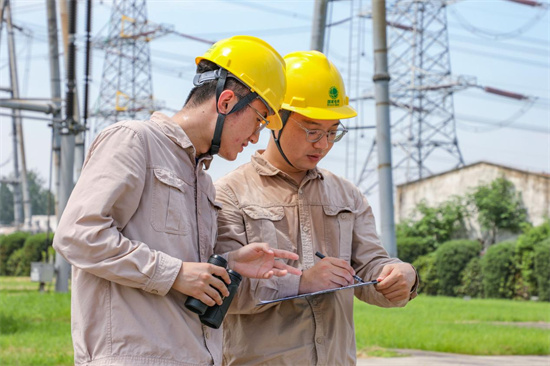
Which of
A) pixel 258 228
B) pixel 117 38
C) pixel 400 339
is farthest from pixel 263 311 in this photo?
pixel 117 38

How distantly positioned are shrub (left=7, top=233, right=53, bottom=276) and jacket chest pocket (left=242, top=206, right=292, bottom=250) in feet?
109

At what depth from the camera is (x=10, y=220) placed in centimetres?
5941

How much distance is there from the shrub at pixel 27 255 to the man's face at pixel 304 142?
3304 cm

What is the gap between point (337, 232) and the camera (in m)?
3.56

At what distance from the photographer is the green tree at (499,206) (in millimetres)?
33531

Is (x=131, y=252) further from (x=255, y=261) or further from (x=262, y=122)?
(x=262, y=122)

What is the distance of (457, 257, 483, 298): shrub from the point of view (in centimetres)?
2673

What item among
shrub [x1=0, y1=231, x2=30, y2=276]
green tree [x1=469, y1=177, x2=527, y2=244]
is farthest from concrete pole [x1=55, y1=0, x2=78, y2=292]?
shrub [x1=0, y1=231, x2=30, y2=276]

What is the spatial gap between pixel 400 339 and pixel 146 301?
8.02 meters

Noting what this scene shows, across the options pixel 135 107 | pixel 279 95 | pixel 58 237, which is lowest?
pixel 58 237

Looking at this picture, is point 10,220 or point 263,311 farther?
point 10,220

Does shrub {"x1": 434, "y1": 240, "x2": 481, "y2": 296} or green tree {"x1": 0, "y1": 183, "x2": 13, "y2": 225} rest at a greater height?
green tree {"x1": 0, "y1": 183, "x2": 13, "y2": 225}

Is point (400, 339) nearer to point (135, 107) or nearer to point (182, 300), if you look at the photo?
point (182, 300)

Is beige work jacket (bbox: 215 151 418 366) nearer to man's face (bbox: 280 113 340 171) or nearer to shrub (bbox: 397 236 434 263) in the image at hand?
man's face (bbox: 280 113 340 171)
